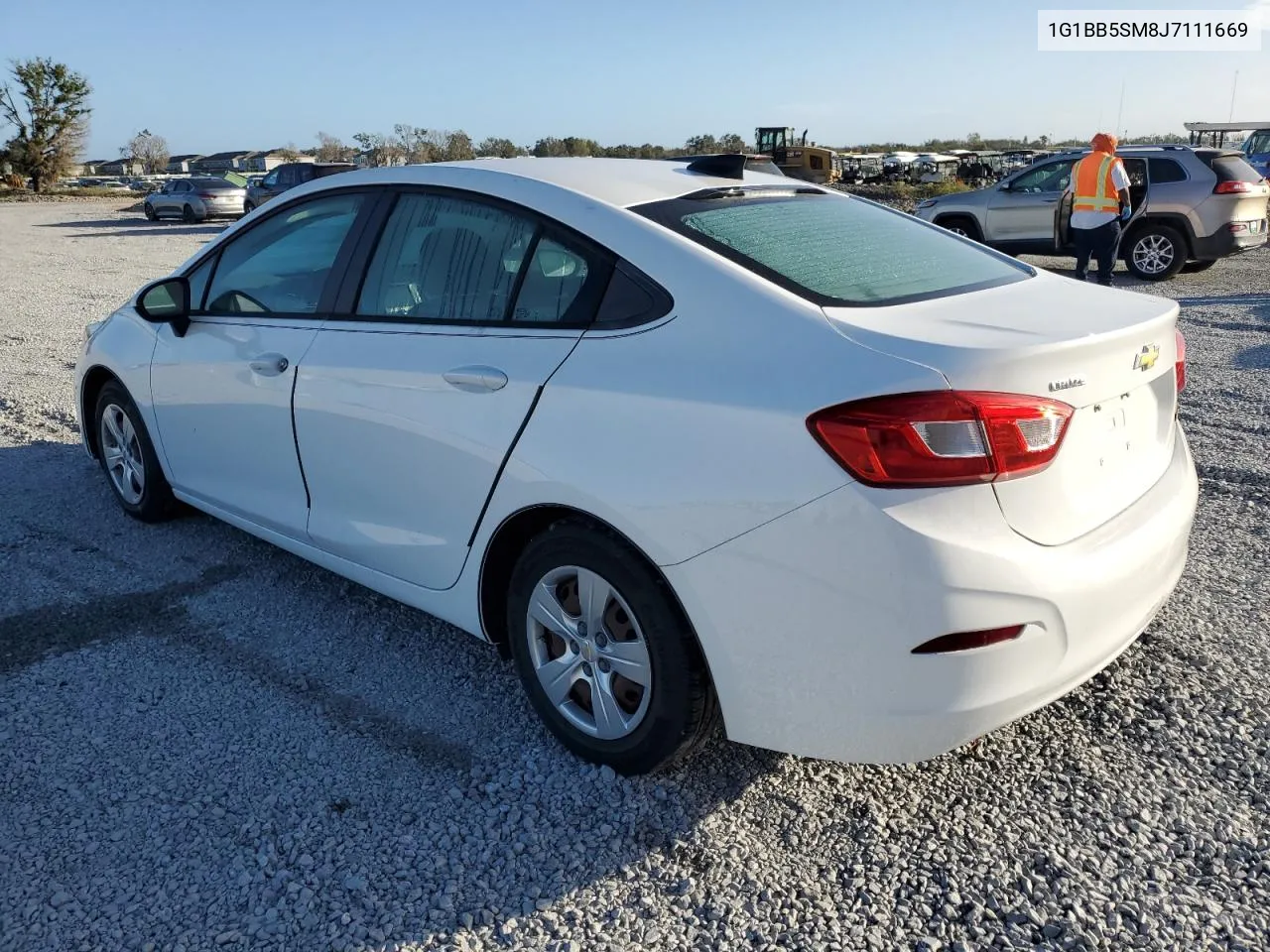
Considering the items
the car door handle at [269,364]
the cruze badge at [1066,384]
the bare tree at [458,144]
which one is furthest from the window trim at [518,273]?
the bare tree at [458,144]

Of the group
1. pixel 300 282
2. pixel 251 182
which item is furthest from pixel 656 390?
pixel 251 182

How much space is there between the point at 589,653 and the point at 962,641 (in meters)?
1.03

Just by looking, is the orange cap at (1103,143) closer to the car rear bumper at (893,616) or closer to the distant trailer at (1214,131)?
the car rear bumper at (893,616)

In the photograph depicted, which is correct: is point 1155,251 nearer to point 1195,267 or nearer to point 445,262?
point 1195,267

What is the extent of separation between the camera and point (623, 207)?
9.83 ft

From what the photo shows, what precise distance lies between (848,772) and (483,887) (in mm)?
1069

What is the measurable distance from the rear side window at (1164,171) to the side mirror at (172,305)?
41.5ft

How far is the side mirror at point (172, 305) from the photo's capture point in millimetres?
4266

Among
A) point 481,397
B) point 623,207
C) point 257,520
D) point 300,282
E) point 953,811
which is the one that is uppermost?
point 623,207

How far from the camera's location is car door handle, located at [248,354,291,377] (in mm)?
3713

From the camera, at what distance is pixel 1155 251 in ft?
43.9

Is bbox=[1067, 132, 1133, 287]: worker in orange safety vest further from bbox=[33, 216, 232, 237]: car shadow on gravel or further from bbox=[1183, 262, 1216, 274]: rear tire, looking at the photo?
bbox=[33, 216, 232, 237]: car shadow on gravel

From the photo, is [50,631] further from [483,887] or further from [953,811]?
[953,811]

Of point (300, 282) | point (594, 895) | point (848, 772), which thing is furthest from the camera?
point (300, 282)
